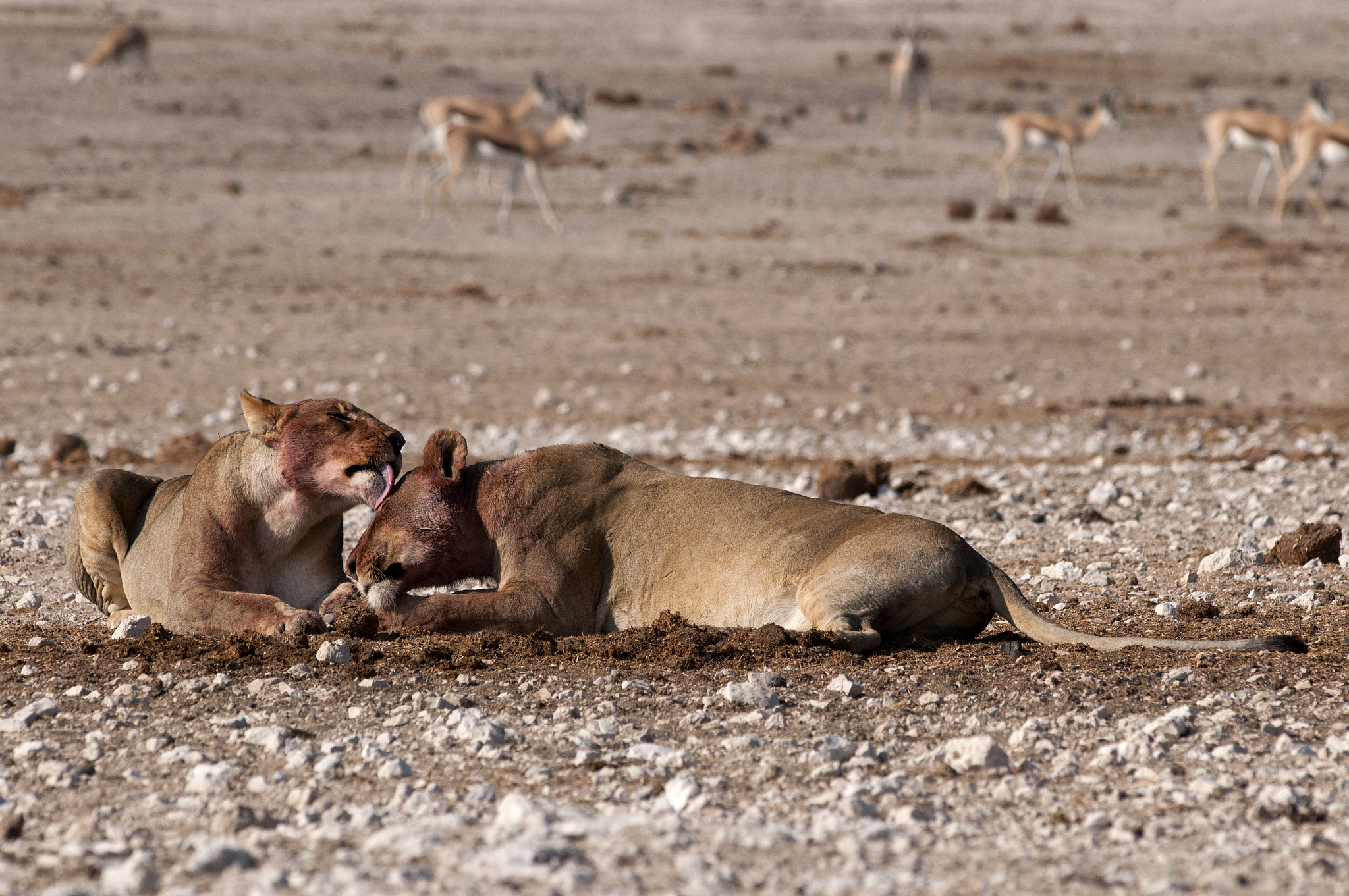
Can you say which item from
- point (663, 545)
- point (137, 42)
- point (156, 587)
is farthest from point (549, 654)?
point (137, 42)

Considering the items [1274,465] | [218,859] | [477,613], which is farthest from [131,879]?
[1274,465]

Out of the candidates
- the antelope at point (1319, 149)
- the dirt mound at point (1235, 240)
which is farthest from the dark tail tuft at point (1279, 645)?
the antelope at point (1319, 149)

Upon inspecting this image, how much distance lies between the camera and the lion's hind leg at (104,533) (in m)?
6.41

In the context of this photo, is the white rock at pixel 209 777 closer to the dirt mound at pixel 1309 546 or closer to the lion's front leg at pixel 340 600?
the lion's front leg at pixel 340 600


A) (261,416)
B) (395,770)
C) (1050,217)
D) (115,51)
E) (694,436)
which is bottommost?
(694,436)

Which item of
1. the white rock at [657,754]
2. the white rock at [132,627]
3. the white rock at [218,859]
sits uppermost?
the white rock at [218,859]

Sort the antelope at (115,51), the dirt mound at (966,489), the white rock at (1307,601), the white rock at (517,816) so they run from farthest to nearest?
the antelope at (115,51) < the dirt mound at (966,489) < the white rock at (1307,601) < the white rock at (517,816)

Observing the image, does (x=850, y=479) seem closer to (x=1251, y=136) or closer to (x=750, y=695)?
(x=750, y=695)

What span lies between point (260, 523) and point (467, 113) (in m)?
23.9

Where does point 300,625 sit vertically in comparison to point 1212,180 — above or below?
above

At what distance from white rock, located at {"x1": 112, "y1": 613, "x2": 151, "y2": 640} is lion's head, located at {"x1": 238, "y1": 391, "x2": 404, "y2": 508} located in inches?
33.7

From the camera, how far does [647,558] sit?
6.13 meters

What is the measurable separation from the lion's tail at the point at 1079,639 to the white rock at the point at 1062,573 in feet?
5.20

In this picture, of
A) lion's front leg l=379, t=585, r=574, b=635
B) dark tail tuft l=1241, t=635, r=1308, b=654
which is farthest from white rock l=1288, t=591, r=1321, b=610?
lion's front leg l=379, t=585, r=574, b=635
